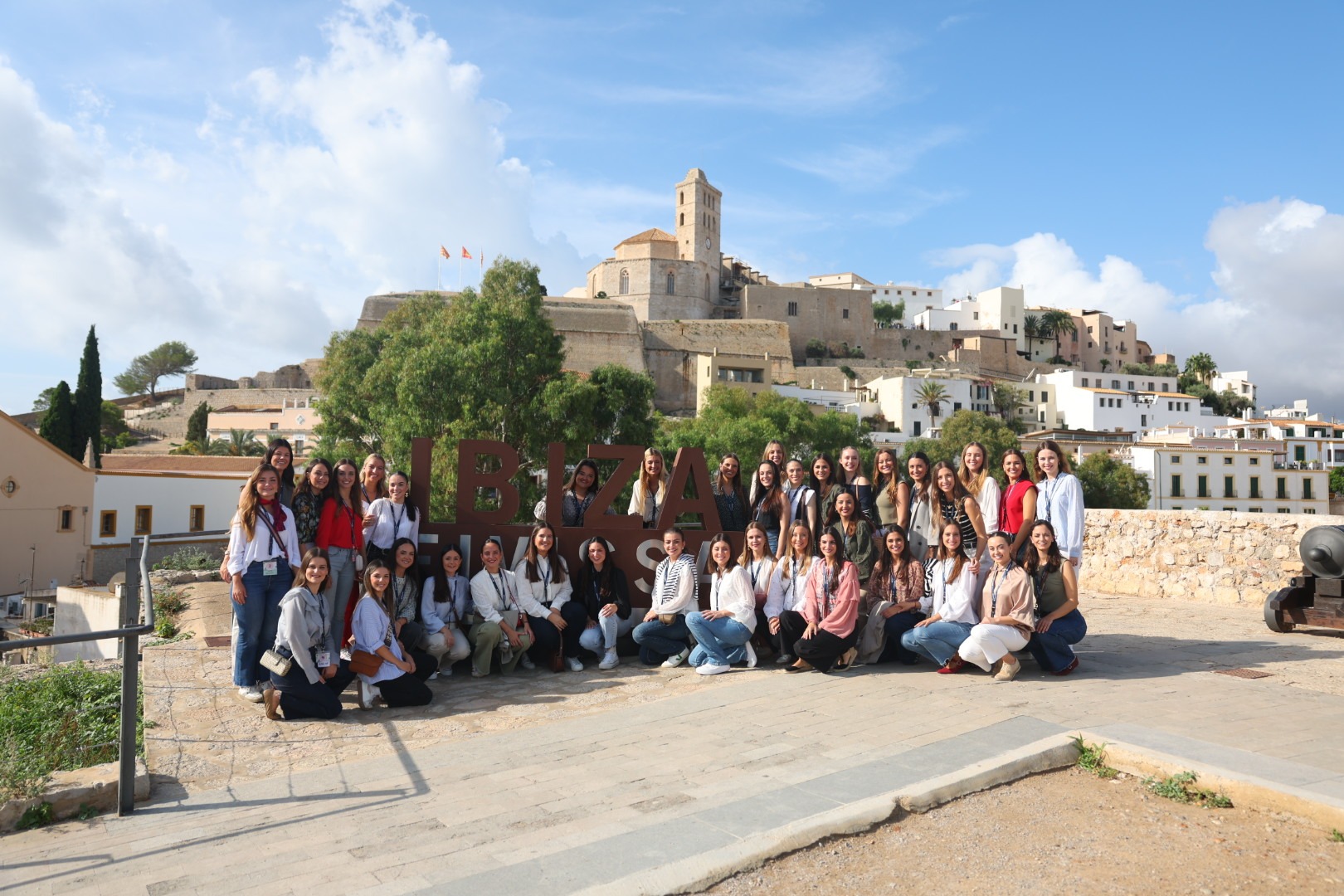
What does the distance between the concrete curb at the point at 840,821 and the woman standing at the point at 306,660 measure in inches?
123

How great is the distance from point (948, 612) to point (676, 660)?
2104 millimetres

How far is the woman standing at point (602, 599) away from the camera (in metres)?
7.21

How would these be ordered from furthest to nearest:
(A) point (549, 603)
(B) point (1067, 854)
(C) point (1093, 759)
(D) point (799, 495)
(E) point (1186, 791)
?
(D) point (799, 495) → (A) point (549, 603) → (C) point (1093, 759) → (E) point (1186, 791) → (B) point (1067, 854)

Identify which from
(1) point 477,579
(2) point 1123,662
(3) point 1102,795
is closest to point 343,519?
(1) point 477,579

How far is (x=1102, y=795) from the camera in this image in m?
4.18

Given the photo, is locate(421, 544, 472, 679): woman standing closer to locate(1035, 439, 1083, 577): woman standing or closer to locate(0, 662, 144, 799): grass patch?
locate(0, 662, 144, 799): grass patch

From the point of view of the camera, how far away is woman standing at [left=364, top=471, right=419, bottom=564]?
22.5ft

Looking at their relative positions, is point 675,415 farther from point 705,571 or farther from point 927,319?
point 705,571

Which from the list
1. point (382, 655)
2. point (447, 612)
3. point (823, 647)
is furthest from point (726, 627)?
point (382, 655)

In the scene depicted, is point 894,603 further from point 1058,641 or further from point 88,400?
point 88,400

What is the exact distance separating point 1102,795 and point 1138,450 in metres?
49.5

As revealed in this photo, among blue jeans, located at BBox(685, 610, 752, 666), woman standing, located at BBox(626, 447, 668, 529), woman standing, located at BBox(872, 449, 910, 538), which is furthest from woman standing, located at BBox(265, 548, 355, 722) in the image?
woman standing, located at BBox(872, 449, 910, 538)

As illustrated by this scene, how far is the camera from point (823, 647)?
664cm

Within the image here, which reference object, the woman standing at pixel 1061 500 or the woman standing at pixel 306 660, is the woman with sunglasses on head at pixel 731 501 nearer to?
the woman standing at pixel 1061 500
